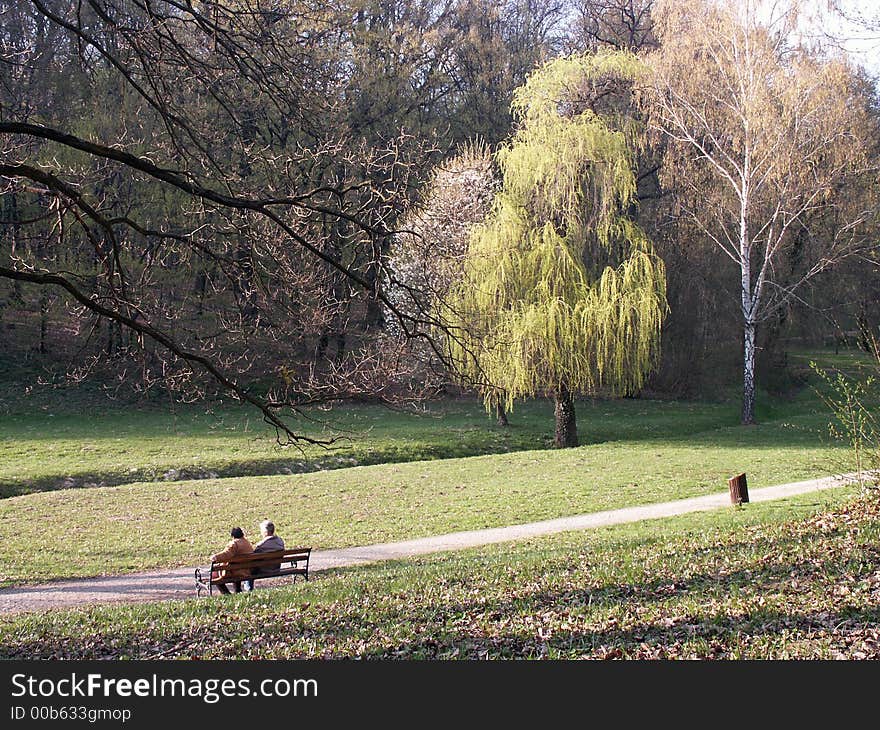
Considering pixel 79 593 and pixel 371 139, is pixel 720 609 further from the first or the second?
pixel 371 139

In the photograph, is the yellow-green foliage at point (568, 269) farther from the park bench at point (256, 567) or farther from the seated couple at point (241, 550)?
the park bench at point (256, 567)

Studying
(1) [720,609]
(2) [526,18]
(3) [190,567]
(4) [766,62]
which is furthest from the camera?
(2) [526,18]

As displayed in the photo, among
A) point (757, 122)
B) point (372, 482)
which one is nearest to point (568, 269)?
point (372, 482)

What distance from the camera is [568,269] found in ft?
78.8

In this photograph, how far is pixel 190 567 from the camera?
1309 centimetres

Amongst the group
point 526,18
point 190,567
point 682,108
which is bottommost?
point 190,567

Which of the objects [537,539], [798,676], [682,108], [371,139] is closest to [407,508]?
[537,539]

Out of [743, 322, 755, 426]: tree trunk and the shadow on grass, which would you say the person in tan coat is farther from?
[743, 322, 755, 426]: tree trunk

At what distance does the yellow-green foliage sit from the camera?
23797 mm

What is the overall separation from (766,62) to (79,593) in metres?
25.9

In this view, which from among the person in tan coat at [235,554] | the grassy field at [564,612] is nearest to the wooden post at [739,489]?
the grassy field at [564,612]

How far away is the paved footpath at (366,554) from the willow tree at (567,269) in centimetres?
755

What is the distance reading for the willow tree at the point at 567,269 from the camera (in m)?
23.8

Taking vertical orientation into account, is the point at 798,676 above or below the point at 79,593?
above
